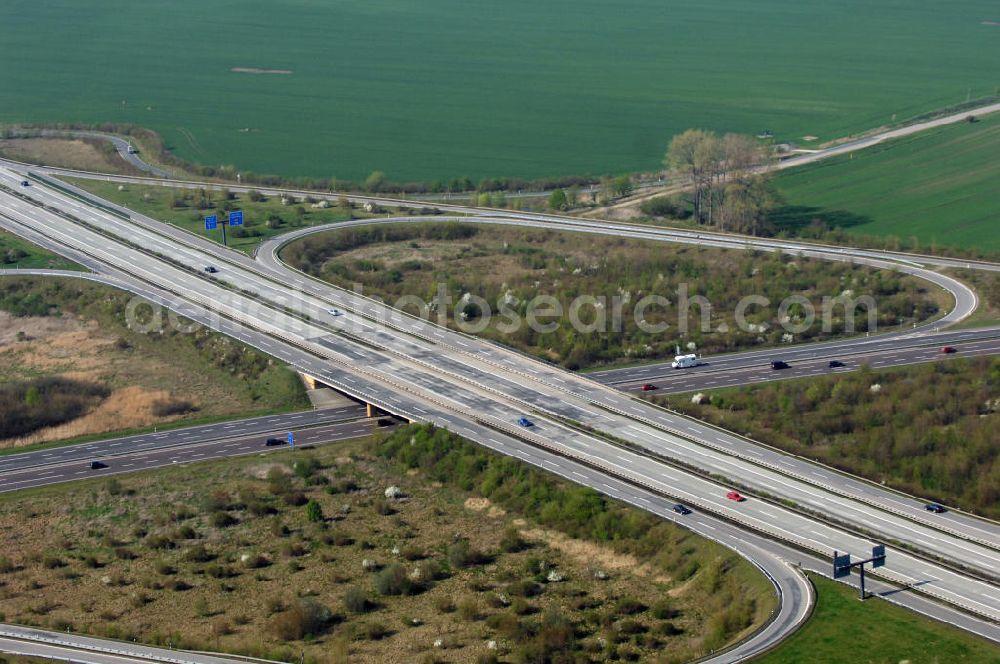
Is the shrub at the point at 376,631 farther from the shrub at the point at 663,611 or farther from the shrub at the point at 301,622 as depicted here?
the shrub at the point at 663,611

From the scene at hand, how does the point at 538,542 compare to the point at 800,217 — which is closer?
the point at 538,542

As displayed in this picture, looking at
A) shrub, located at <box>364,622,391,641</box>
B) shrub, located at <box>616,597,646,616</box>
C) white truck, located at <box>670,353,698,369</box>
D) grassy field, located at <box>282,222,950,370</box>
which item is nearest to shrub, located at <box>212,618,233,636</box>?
shrub, located at <box>364,622,391,641</box>

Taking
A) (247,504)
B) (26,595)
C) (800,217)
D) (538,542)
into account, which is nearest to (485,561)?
(538,542)

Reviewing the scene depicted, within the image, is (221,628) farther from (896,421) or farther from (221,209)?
(221,209)

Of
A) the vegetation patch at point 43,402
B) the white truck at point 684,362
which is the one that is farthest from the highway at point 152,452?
the white truck at point 684,362

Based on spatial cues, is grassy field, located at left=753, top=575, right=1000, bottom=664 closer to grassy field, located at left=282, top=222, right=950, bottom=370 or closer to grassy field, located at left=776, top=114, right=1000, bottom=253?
grassy field, located at left=282, top=222, right=950, bottom=370

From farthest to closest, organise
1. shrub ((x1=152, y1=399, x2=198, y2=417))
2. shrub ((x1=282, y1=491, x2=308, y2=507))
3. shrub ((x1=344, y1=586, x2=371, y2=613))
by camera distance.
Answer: shrub ((x1=152, y1=399, x2=198, y2=417)) < shrub ((x1=282, y1=491, x2=308, y2=507)) < shrub ((x1=344, y1=586, x2=371, y2=613))

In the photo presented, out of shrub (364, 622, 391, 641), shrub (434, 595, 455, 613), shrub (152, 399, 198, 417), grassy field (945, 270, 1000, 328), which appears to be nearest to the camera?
shrub (364, 622, 391, 641)

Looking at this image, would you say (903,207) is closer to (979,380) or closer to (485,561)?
(979,380)
